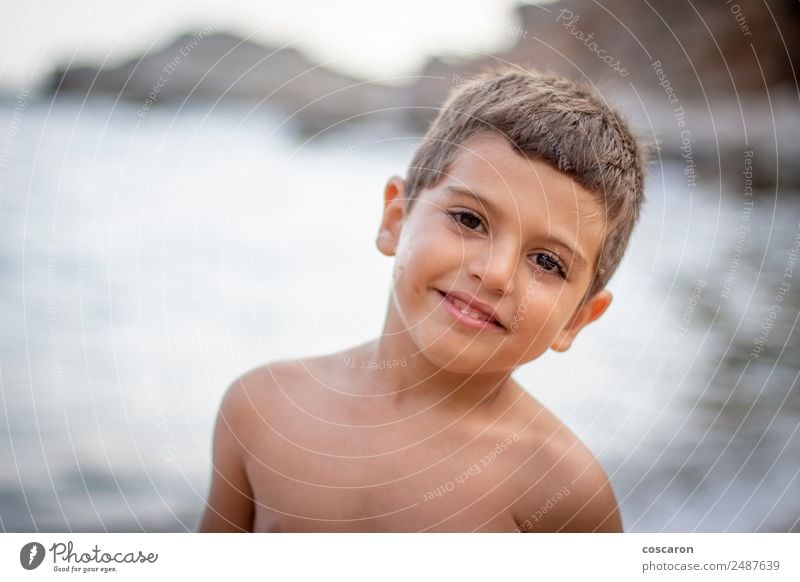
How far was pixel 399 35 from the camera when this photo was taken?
770mm

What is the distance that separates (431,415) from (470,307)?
105 millimetres

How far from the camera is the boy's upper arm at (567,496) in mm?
712

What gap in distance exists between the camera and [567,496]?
72 cm

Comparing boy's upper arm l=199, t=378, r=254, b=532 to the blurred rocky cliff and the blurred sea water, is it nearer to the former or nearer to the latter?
the blurred sea water

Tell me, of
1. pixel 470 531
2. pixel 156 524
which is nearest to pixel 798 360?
pixel 470 531

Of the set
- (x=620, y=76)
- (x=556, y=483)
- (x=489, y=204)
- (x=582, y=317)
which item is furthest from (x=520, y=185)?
(x=620, y=76)

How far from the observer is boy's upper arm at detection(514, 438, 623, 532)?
71 centimetres

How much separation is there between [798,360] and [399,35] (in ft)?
1.63

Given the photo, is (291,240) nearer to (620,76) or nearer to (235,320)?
A: (235,320)

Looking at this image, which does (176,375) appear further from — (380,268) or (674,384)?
(674,384)

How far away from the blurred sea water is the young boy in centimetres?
6

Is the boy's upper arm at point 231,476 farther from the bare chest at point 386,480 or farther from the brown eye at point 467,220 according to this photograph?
the brown eye at point 467,220
